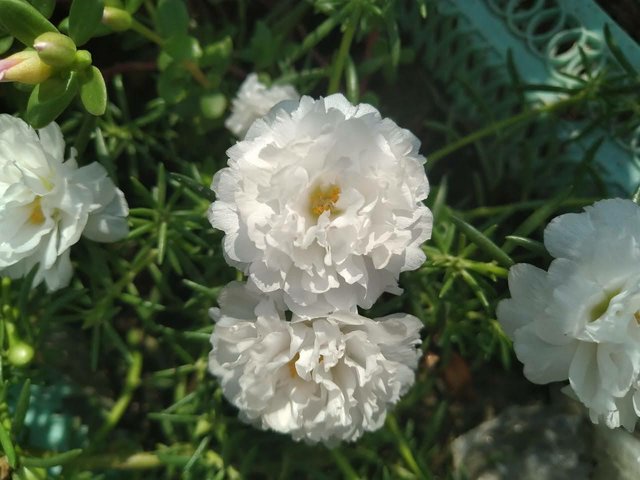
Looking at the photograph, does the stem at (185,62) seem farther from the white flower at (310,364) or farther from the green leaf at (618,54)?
the green leaf at (618,54)

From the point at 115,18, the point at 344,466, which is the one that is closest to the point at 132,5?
the point at 115,18

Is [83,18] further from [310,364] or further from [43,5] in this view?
[310,364]

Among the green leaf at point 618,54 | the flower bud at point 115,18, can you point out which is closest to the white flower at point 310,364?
the flower bud at point 115,18

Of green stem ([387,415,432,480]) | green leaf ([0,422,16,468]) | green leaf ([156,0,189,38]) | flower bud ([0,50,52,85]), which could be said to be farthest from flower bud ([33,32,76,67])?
green stem ([387,415,432,480])

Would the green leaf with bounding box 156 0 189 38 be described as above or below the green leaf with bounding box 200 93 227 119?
above

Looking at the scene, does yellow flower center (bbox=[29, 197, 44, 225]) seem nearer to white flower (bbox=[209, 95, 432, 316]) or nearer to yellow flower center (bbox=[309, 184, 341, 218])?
white flower (bbox=[209, 95, 432, 316])

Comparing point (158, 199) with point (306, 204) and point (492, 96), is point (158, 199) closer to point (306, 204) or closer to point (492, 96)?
point (306, 204)
